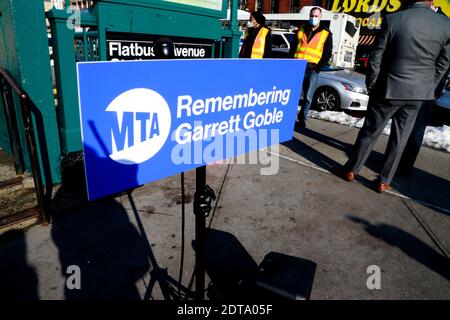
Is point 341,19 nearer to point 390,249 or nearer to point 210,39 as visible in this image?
point 210,39

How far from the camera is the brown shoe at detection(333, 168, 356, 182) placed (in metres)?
3.94

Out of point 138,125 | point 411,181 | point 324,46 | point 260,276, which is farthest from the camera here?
point 324,46

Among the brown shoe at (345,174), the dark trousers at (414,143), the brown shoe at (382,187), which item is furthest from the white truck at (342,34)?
the brown shoe at (382,187)

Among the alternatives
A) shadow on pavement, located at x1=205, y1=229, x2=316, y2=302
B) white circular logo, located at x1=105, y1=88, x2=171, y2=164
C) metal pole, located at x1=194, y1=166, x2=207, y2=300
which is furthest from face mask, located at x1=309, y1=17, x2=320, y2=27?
white circular logo, located at x1=105, y1=88, x2=171, y2=164

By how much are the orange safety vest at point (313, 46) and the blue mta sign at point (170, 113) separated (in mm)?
4184

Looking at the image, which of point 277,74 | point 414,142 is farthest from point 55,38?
point 414,142

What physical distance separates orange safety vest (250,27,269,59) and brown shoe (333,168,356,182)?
261 centimetres

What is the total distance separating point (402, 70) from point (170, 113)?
2974 mm

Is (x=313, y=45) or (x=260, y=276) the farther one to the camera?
(x=313, y=45)

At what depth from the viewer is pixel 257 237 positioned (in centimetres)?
273

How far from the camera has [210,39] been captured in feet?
14.2

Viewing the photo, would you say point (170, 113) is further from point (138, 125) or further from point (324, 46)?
point (324, 46)

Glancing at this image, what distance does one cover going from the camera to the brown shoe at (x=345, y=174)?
3939mm

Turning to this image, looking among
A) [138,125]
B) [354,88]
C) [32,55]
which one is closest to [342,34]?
[354,88]
